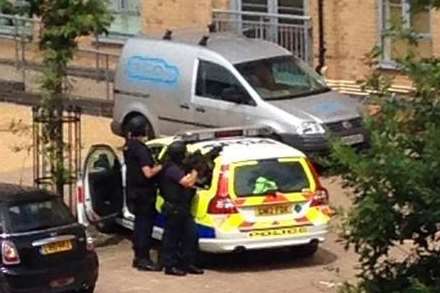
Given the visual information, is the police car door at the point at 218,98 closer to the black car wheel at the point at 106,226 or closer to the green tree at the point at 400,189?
the black car wheel at the point at 106,226

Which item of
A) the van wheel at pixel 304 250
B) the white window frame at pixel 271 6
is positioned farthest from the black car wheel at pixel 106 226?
the white window frame at pixel 271 6

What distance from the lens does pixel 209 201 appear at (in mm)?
17859

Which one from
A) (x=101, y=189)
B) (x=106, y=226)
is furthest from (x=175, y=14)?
(x=101, y=189)

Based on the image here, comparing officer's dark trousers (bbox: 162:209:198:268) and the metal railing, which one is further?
the metal railing

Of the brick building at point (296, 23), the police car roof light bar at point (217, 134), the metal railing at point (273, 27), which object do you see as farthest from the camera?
the metal railing at point (273, 27)

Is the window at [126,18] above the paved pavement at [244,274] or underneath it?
above

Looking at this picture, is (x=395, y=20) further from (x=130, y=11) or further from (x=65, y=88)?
(x=130, y=11)

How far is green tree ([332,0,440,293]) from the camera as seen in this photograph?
7547 millimetres

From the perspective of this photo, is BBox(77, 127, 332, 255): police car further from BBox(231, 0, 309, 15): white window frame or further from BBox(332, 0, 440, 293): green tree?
BBox(231, 0, 309, 15): white window frame

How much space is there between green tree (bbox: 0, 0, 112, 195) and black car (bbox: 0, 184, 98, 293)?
4.13 metres

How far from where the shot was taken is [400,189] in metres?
7.61

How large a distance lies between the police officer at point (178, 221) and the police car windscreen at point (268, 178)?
542mm

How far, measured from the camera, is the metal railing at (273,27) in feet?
94.9

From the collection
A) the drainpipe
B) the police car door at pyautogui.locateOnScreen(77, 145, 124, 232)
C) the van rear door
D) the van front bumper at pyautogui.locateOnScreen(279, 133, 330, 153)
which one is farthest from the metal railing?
the van rear door
